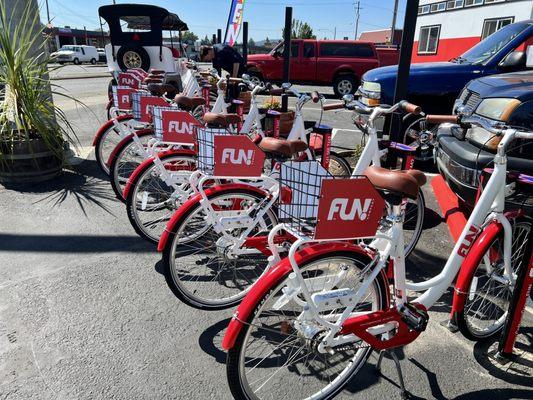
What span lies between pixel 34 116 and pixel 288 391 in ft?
15.1

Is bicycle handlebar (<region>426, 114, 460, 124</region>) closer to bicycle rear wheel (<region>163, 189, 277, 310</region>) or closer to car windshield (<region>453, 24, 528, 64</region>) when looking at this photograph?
bicycle rear wheel (<region>163, 189, 277, 310</region>)

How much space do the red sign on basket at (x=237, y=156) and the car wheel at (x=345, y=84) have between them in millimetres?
13177

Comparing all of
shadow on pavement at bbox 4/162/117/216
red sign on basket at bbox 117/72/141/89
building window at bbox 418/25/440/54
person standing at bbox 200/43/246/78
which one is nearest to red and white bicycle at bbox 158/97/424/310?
shadow on pavement at bbox 4/162/117/216

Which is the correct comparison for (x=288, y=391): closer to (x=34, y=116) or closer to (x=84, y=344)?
(x=84, y=344)

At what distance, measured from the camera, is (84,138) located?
773 centimetres

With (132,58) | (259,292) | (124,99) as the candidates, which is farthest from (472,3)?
(259,292)

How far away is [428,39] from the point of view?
55.6ft

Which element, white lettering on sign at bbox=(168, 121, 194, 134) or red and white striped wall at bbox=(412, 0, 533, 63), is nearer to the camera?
white lettering on sign at bbox=(168, 121, 194, 134)

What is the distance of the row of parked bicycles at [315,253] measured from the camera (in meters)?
1.94

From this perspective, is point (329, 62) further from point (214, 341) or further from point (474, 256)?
point (214, 341)

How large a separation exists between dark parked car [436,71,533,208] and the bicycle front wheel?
160 centimetres

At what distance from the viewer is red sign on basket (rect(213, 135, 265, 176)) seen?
281cm

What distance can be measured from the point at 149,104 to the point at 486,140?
3.20m

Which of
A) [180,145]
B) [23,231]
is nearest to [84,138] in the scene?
[23,231]
